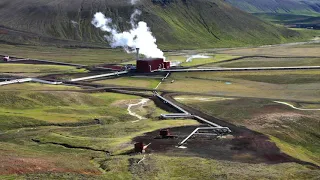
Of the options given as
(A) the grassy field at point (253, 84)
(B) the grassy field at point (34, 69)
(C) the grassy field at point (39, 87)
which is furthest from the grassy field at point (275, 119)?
(B) the grassy field at point (34, 69)

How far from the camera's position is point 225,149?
71.3m

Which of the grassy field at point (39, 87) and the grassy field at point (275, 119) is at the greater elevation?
the grassy field at point (39, 87)

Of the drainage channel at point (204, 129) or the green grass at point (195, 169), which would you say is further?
the drainage channel at point (204, 129)

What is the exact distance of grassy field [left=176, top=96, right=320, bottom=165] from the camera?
77.2 meters

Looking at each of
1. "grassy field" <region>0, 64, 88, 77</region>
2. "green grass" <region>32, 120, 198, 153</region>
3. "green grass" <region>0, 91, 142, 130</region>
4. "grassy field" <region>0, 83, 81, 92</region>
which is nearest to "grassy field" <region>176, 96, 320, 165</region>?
"green grass" <region>32, 120, 198, 153</region>

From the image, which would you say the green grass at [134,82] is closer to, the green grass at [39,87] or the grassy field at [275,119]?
the green grass at [39,87]

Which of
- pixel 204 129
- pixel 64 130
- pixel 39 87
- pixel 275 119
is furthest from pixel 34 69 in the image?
pixel 275 119

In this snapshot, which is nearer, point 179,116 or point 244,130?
point 244,130

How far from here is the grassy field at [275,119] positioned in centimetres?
7719

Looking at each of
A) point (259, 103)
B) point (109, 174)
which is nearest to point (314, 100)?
point (259, 103)

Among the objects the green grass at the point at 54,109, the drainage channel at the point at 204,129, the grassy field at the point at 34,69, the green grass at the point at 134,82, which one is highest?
the grassy field at the point at 34,69

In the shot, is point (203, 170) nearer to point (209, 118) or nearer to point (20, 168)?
point (20, 168)

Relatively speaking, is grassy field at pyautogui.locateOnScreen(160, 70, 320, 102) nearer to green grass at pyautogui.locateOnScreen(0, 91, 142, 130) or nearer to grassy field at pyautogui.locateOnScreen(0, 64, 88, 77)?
green grass at pyautogui.locateOnScreen(0, 91, 142, 130)

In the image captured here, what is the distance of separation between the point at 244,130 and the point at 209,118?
11620mm
